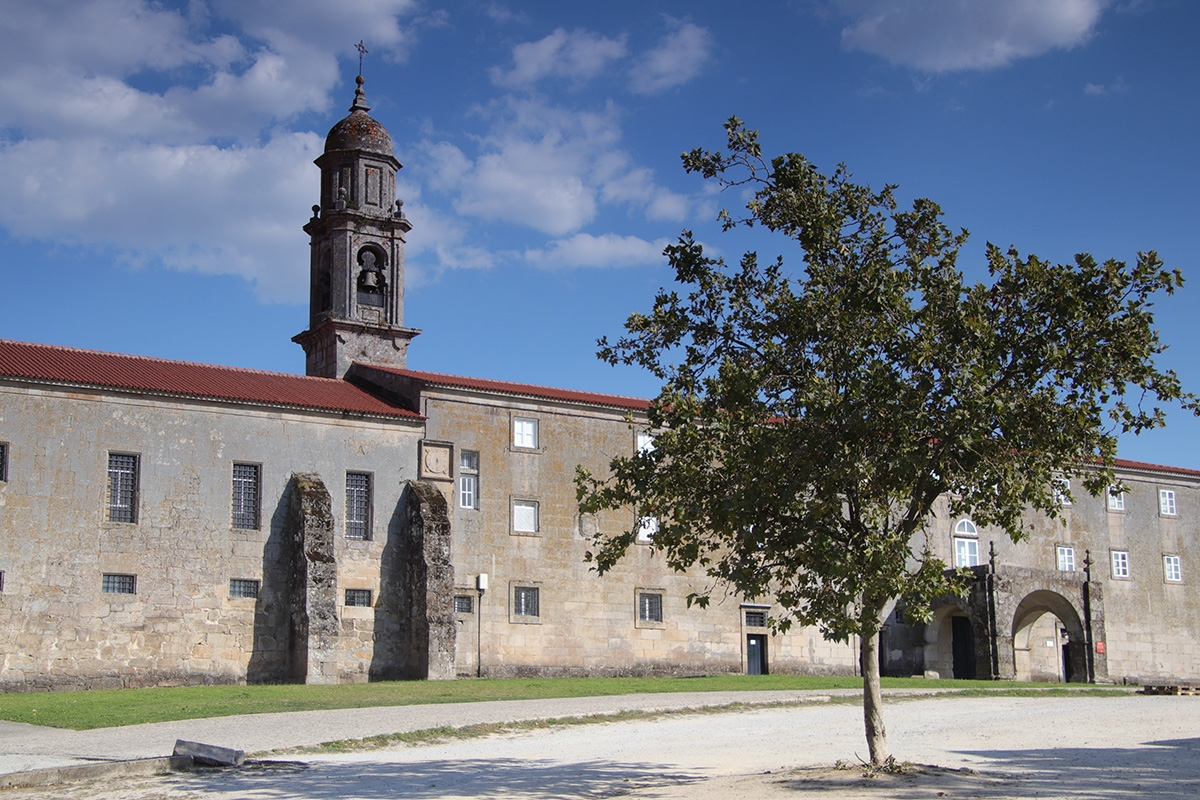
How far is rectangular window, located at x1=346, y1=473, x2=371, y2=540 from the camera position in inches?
1441

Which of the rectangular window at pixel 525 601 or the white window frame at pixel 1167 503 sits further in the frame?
the white window frame at pixel 1167 503

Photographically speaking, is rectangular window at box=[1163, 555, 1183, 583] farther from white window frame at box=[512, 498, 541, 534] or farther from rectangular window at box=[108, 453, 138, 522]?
rectangular window at box=[108, 453, 138, 522]

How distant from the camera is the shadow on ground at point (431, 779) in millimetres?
14648

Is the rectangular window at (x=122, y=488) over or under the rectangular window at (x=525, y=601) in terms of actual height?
over

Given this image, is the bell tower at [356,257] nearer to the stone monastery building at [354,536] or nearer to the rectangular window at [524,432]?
the stone monastery building at [354,536]

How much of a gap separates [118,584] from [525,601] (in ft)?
38.7

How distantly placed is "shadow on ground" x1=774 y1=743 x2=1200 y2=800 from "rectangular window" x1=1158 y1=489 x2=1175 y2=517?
36.3 m

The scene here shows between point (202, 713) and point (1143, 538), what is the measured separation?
40508 mm

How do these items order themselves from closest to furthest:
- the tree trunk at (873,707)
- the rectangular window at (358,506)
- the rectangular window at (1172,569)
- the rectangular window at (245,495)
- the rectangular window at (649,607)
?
the tree trunk at (873,707)
the rectangular window at (245,495)
the rectangular window at (358,506)
the rectangular window at (649,607)
the rectangular window at (1172,569)

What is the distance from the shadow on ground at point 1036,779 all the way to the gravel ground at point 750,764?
0.08 ft

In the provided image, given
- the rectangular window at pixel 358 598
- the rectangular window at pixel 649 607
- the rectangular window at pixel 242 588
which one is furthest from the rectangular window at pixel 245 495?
the rectangular window at pixel 649 607

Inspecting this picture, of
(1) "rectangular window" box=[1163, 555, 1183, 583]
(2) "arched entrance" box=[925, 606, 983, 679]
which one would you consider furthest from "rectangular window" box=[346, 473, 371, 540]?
(1) "rectangular window" box=[1163, 555, 1183, 583]

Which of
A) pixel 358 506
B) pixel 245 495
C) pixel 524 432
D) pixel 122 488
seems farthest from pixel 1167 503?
pixel 122 488

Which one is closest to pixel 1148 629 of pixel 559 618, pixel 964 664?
pixel 964 664
